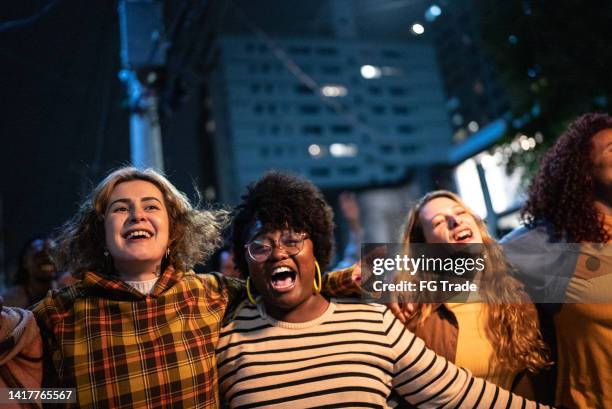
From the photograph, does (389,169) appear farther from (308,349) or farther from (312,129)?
(308,349)

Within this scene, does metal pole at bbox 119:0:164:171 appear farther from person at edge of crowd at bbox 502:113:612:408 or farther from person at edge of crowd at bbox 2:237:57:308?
person at edge of crowd at bbox 502:113:612:408

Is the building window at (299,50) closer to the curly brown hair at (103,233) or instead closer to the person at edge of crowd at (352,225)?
the person at edge of crowd at (352,225)

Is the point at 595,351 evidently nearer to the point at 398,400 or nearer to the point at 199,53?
the point at 398,400

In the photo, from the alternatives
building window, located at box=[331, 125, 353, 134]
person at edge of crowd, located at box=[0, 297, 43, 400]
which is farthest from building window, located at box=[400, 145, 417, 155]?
person at edge of crowd, located at box=[0, 297, 43, 400]

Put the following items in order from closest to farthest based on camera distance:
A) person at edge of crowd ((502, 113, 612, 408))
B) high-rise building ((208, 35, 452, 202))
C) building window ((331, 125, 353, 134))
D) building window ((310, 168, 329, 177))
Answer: person at edge of crowd ((502, 113, 612, 408)) → high-rise building ((208, 35, 452, 202)) → building window ((310, 168, 329, 177)) → building window ((331, 125, 353, 134))

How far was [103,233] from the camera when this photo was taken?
2215 mm

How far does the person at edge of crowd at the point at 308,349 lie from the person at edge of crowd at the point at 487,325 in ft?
0.48

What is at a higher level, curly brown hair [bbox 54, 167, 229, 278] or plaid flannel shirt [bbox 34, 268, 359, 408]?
curly brown hair [bbox 54, 167, 229, 278]

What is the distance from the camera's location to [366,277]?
7.39 feet

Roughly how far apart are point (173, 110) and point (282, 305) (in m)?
5.40

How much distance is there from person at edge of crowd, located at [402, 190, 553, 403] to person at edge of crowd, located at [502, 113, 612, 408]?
0.10 m

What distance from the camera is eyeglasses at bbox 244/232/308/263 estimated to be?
2.02 m

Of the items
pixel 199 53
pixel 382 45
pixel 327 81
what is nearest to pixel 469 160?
pixel 199 53

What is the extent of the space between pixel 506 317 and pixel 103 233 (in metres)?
1.99
